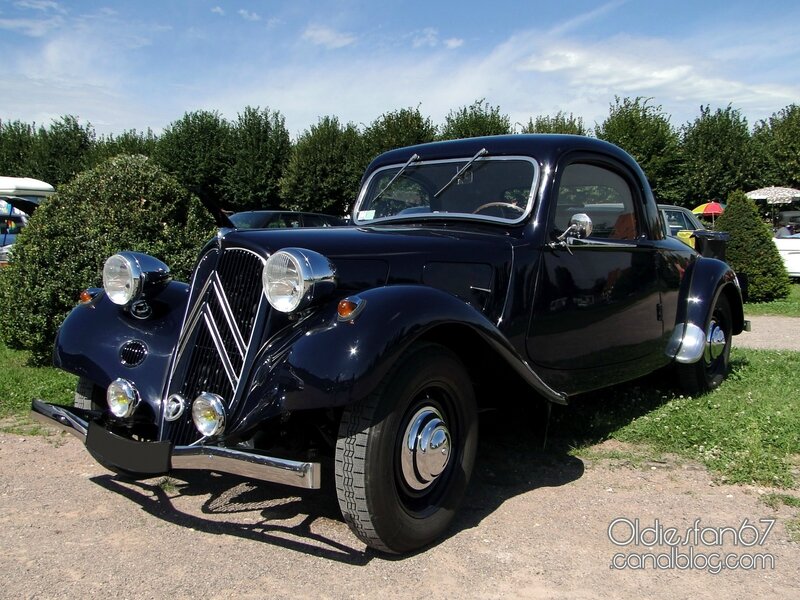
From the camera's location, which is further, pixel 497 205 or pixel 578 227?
pixel 497 205

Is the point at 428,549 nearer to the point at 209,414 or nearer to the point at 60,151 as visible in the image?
the point at 209,414

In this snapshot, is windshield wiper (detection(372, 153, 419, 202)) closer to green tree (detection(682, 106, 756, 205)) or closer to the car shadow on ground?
the car shadow on ground

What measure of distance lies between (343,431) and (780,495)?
7.28ft

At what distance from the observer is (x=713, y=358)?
535 cm

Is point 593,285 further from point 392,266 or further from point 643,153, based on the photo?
point 643,153

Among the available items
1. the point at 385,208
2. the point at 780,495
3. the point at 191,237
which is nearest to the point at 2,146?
the point at 191,237

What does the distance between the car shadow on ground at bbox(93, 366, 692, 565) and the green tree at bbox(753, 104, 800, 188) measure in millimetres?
25819

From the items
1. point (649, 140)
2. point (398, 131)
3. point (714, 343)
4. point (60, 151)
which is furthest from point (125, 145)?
point (714, 343)

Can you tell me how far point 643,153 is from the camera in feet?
78.1

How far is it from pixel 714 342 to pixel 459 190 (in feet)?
8.71

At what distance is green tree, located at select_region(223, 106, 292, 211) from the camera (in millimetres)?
27703

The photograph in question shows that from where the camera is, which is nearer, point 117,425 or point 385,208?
point 117,425

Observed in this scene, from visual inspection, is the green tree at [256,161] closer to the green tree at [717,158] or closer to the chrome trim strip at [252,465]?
the green tree at [717,158]

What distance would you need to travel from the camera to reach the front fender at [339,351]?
2.46 m
